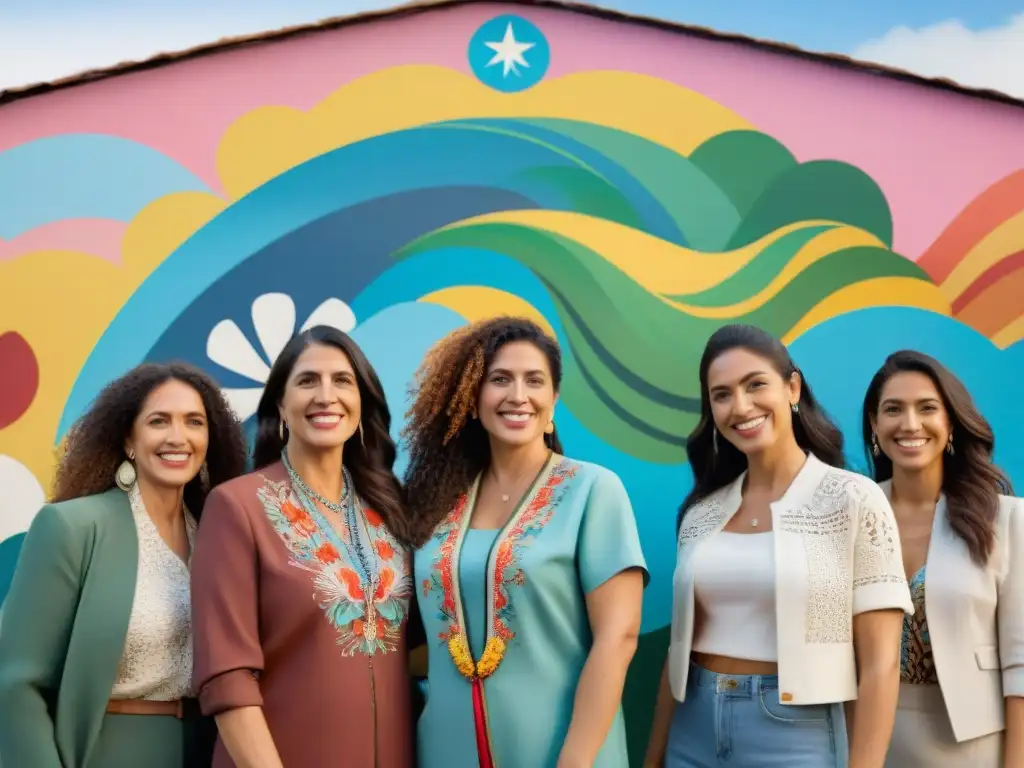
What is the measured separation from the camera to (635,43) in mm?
4137

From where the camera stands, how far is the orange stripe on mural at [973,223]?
13.5 feet

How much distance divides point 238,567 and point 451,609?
1.94ft

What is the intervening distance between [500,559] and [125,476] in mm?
1258

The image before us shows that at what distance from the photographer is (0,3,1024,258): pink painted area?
13.4ft

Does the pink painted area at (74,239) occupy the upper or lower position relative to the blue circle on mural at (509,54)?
lower

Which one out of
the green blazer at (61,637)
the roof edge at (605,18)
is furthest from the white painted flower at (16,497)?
the roof edge at (605,18)

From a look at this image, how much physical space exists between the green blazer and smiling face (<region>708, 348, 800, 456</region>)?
1.84 metres

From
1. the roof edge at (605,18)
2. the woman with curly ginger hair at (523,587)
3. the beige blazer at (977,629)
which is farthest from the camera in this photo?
the roof edge at (605,18)

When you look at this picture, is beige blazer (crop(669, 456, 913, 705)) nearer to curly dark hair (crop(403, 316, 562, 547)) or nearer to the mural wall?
curly dark hair (crop(403, 316, 562, 547))

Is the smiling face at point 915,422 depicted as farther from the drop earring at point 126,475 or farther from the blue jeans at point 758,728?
the drop earring at point 126,475

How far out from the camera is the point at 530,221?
4059 mm

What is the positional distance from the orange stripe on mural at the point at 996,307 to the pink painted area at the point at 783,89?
315 millimetres

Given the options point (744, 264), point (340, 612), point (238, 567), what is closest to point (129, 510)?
point (238, 567)

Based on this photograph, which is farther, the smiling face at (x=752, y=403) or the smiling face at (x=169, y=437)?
the smiling face at (x=169, y=437)
